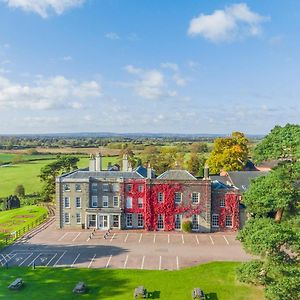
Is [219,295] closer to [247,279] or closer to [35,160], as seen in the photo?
[247,279]

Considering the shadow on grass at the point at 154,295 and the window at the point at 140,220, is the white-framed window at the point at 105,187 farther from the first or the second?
the shadow on grass at the point at 154,295

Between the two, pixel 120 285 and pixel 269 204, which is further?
pixel 269 204

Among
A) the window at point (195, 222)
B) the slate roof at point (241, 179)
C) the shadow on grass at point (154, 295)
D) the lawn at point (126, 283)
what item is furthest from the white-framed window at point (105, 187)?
the shadow on grass at point (154, 295)

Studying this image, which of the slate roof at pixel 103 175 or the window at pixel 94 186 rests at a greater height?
the slate roof at pixel 103 175

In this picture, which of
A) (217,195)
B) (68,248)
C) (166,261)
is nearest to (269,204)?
(166,261)

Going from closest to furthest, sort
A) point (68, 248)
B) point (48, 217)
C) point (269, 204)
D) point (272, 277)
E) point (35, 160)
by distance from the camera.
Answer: point (272, 277)
point (269, 204)
point (68, 248)
point (48, 217)
point (35, 160)

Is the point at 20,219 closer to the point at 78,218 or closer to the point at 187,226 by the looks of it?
the point at 78,218
